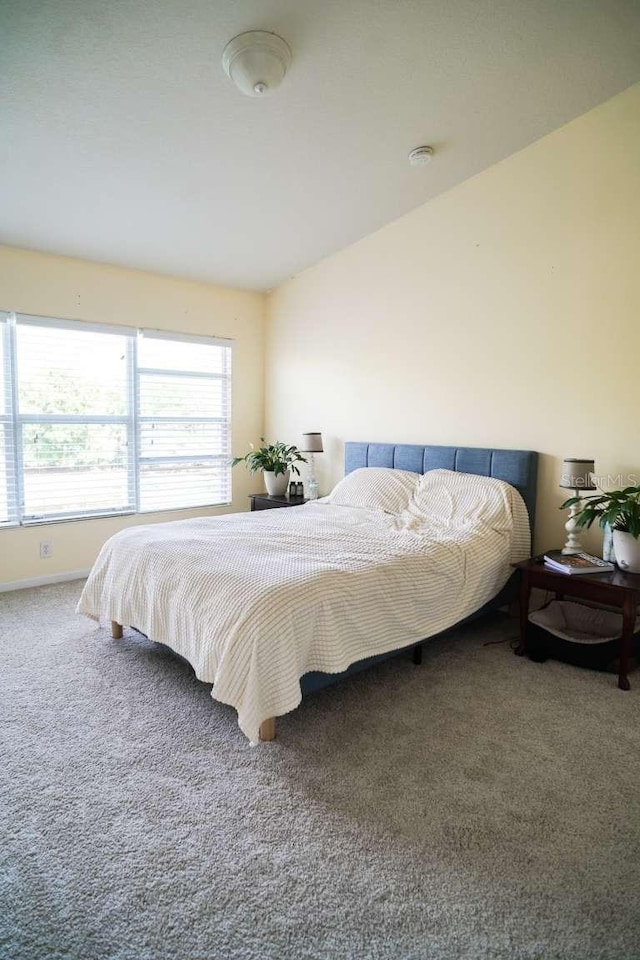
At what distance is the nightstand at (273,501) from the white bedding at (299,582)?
0.90m

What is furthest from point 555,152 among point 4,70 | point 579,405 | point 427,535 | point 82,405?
point 82,405

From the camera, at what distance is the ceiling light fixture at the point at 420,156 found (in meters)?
3.09

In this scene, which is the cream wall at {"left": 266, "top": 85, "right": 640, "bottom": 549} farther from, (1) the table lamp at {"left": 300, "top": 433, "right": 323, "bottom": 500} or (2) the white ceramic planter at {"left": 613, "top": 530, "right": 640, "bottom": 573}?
(2) the white ceramic planter at {"left": 613, "top": 530, "right": 640, "bottom": 573}

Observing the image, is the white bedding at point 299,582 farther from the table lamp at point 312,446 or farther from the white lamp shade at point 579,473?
the table lamp at point 312,446

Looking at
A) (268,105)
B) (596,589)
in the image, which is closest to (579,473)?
(596,589)

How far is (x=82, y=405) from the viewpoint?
4.07 m

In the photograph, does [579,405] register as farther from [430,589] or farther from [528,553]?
[430,589]

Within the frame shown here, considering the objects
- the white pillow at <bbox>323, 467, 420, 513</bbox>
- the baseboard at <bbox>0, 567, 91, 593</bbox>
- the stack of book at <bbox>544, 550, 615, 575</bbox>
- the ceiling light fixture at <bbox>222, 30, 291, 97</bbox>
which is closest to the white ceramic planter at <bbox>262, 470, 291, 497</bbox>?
the white pillow at <bbox>323, 467, 420, 513</bbox>

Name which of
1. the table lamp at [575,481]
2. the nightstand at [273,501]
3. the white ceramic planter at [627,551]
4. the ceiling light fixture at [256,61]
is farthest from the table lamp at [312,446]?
the ceiling light fixture at [256,61]

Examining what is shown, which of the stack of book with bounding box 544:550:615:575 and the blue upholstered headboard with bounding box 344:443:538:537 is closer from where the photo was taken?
the stack of book with bounding box 544:550:615:575

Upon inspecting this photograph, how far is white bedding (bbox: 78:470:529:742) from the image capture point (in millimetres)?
1907

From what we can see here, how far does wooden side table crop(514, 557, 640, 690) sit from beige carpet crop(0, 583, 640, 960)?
0.87 ft

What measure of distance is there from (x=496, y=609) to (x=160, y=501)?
118 inches

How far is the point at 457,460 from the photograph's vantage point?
3619 mm
